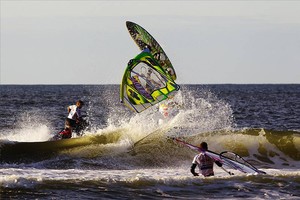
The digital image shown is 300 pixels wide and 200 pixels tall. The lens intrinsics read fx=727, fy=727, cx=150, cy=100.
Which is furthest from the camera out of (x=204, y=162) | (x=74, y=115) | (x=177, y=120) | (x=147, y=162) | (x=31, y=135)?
(x=31, y=135)

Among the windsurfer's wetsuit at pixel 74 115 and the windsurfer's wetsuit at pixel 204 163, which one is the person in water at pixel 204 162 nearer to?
the windsurfer's wetsuit at pixel 204 163

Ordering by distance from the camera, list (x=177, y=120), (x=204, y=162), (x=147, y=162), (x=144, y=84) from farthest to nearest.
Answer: (x=177, y=120) → (x=144, y=84) → (x=147, y=162) → (x=204, y=162)

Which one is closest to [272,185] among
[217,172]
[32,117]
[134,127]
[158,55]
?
[217,172]

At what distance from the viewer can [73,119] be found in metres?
22.6

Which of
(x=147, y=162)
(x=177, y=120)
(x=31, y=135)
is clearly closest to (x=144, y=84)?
(x=147, y=162)

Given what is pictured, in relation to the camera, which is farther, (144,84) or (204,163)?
(144,84)

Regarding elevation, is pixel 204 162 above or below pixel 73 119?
below

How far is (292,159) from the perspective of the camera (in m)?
22.9

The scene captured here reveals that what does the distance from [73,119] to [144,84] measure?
2615mm

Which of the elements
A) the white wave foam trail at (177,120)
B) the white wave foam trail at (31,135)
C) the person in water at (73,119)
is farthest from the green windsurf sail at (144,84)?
the white wave foam trail at (31,135)

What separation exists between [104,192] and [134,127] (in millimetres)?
8313

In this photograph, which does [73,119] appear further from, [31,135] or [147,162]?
[31,135]

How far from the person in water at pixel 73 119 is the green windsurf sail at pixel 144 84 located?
1813mm

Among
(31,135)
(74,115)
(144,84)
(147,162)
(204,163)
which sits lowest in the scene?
(147,162)
